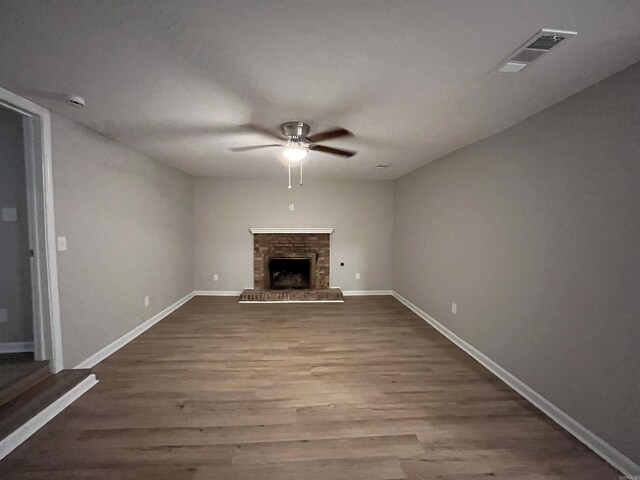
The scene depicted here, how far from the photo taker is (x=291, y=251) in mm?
5086

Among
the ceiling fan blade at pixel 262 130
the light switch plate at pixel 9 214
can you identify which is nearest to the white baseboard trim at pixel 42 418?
the light switch plate at pixel 9 214

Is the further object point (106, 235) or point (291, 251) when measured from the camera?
point (291, 251)

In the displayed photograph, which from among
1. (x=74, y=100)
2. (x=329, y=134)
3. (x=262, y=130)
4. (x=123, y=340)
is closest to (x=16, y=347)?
(x=123, y=340)

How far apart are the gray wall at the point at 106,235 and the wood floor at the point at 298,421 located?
1.57 ft

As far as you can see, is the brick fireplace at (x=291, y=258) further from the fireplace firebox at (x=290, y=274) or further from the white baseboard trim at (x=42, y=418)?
the white baseboard trim at (x=42, y=418)

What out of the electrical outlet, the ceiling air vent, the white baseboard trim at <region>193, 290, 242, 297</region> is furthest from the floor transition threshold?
the ceiling air vent

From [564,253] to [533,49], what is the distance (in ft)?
4.37

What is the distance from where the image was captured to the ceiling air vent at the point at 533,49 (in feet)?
3.85

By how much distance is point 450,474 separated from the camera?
1.46 metres

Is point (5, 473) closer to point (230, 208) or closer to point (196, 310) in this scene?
point (196, 310)

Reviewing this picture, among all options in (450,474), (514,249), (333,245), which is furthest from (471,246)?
(333,245)

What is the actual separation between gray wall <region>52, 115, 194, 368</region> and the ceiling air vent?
3.23 metres

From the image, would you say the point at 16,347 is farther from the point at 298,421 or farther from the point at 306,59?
the point at 306,59

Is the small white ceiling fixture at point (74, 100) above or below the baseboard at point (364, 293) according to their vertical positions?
above
